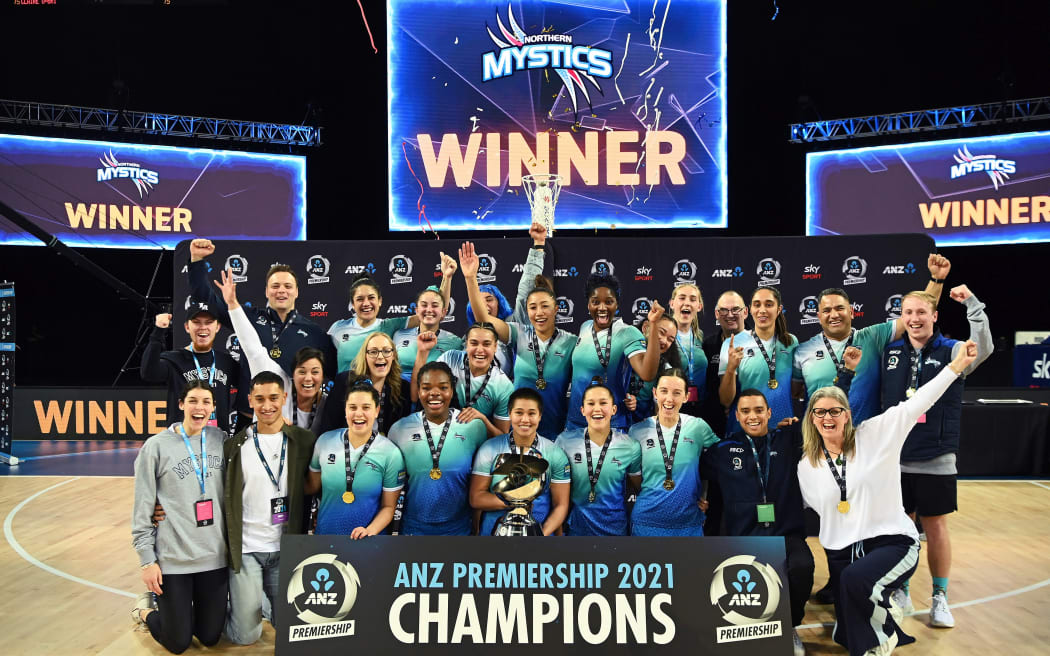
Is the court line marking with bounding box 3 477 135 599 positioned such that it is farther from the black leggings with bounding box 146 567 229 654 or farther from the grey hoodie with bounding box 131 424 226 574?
the grey hoodie with bounding box 131 424 226 574

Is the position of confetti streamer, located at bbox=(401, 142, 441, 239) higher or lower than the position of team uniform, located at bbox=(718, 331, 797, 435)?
higher

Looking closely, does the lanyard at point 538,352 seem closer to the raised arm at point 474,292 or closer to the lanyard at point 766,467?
the raised arm at point 474,292

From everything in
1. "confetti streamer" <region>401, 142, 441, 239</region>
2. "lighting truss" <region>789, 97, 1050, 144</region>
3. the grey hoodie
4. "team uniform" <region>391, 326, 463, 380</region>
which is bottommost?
the grey hoodie

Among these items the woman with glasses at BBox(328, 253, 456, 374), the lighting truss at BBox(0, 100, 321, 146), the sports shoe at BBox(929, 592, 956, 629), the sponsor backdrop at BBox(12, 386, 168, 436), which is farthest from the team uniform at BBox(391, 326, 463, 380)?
the lighting truss at BBox(0, 100, 321, 146)

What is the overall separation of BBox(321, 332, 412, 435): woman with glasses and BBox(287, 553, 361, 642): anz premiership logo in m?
1.04

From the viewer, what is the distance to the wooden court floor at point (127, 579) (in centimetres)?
497

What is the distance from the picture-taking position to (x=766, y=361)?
19.0ft

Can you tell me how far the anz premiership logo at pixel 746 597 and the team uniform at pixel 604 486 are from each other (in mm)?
820

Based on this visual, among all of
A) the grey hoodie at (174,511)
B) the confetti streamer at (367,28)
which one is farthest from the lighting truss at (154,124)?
the grey hoodie at (174,511)

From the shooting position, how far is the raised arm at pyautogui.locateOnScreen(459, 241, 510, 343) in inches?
229

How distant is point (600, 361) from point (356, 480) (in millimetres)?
1812

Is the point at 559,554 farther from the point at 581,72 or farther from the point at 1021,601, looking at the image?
the point at 581,72

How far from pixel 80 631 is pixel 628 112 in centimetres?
1127

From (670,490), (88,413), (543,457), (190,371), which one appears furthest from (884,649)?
(88,413)
